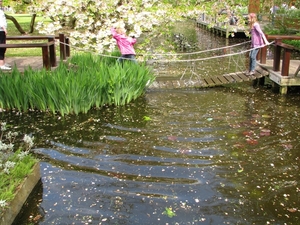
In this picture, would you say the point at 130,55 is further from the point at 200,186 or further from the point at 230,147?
the point at 200,186

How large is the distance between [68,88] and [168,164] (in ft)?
8.56

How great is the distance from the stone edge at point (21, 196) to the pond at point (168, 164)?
0.11m

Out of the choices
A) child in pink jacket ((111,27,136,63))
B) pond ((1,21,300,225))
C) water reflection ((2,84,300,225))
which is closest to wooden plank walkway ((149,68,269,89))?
child in pink jacket ((111,27,136,63))

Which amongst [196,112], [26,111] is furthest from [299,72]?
[26,111]

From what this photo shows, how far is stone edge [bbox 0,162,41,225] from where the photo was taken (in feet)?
11.3

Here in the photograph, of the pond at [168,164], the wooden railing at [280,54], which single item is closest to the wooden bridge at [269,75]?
the wooden railing at [280,54]

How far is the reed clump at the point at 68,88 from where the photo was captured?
6676 mm

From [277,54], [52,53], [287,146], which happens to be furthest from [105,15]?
[287,146]

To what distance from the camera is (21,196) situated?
3.83 metres

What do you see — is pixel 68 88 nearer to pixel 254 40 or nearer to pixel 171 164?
pixel 171 164

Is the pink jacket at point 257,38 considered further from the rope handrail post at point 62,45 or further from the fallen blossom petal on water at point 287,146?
the rope handrail post at point 62,45

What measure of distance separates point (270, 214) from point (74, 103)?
4259 millimetres

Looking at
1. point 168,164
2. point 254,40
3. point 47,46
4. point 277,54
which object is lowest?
point 168,164

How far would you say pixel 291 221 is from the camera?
3689mm
